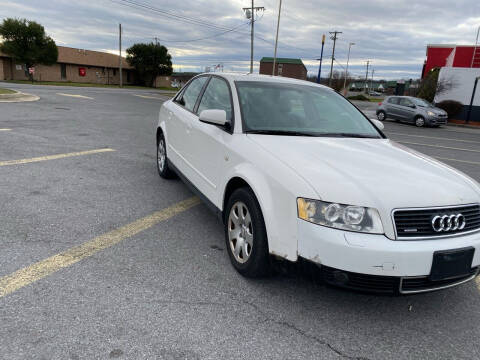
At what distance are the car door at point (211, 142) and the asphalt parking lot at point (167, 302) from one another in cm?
56

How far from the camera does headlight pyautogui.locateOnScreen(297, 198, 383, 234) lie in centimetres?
237

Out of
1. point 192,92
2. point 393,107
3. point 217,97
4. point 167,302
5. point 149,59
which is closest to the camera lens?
point 167,302

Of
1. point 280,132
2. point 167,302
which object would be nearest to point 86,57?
point 280,132

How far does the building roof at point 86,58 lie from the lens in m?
55.2

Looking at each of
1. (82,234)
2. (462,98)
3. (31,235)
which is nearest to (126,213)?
(82,234)

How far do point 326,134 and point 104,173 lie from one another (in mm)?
3737

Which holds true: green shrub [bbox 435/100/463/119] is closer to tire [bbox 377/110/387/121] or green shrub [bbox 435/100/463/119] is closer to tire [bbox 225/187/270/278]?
tire [bbox 377/110/387/121]

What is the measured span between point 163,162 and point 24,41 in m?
52.0

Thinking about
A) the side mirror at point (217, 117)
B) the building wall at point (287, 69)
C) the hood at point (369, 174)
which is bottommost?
the hood at point (369, 174)

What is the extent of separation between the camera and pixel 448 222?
8.14 feet

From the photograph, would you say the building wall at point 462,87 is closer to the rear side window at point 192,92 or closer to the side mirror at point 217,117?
the rear side window at point 192,92

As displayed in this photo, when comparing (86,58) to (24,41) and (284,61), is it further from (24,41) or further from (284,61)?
(284,61)

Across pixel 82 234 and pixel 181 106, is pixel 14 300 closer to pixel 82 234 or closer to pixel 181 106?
pixel 82 234

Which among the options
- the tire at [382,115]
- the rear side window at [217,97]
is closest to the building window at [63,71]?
the tire at [382,115]
